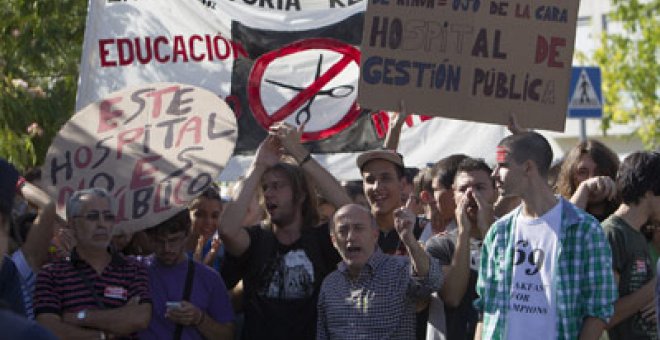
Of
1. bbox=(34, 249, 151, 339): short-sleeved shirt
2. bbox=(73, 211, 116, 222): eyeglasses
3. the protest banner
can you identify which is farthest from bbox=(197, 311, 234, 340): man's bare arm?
the protest banner

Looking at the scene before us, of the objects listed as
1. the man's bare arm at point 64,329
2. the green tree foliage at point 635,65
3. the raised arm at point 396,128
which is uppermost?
the green tree foliage at point 635,65

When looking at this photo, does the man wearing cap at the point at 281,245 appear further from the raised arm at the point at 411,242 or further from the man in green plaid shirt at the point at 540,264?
the man in green plaid shirt at the point at 540,264

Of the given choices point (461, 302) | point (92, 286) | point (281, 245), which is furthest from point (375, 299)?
point (92, 286)

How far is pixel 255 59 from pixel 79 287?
3.06 meters

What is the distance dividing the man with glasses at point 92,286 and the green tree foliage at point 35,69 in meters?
4.80

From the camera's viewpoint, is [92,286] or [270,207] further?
[270,207]

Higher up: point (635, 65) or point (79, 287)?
point (635, 65)

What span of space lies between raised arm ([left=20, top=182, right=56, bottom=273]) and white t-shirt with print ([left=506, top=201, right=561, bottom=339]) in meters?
2.55

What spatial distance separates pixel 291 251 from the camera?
7441mm

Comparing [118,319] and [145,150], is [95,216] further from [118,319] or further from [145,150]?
[145,150]

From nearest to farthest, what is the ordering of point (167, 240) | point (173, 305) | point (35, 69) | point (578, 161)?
1. point (173, 305)
2. point (167, 240)
3. point (578, 161)
4. point (35, 69)

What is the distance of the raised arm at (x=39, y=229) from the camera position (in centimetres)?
760

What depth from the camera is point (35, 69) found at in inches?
493

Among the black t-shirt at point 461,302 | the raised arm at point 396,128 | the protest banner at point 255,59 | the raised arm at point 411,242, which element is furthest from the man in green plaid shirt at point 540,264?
the protest banner at point 255,59
